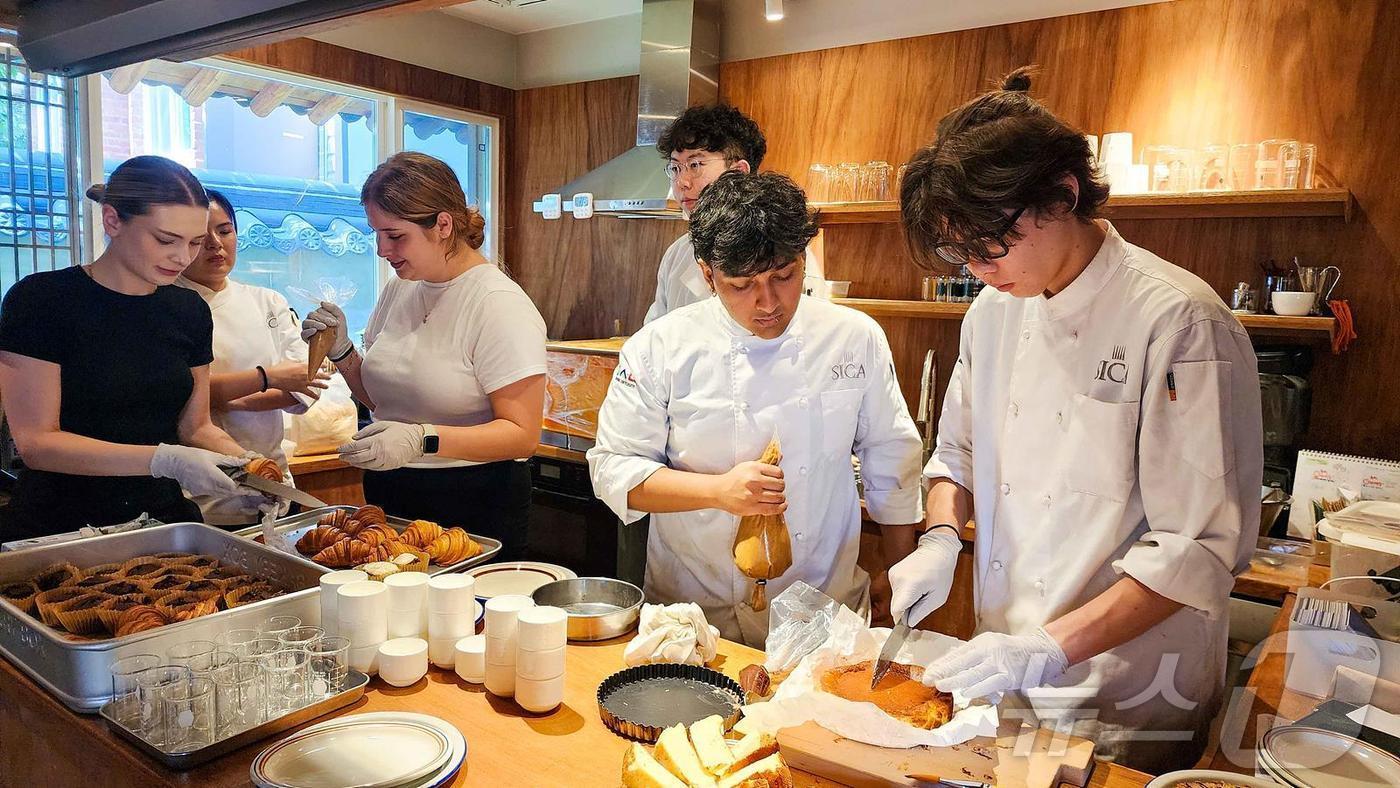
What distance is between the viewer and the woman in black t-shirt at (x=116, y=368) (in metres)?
1.42

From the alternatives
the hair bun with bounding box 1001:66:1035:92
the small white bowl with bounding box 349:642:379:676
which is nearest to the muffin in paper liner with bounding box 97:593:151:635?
the small white bowl with bounding box 349:642:379:676

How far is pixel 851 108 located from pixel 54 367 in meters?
3.07

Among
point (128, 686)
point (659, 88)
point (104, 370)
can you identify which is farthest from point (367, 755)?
point (659, 88)

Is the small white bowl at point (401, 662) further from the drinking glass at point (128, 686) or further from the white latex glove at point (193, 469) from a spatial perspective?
the white latex glove at point (193, 469)

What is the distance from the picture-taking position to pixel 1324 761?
886mm

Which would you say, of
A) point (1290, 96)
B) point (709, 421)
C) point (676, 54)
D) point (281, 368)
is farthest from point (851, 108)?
point (281, 368)

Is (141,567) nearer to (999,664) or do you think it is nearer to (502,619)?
(502,619)

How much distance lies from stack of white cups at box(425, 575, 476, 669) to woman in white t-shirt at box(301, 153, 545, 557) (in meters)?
0.65

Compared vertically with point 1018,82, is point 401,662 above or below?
below

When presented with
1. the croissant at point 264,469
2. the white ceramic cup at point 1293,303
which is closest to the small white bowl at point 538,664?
the croissant at point 264,469

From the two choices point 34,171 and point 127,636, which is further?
point 34,171

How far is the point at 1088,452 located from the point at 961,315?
194 centimetres

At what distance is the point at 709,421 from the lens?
172 centimetres

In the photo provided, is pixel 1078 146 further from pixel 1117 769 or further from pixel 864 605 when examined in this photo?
pixel 864 605
